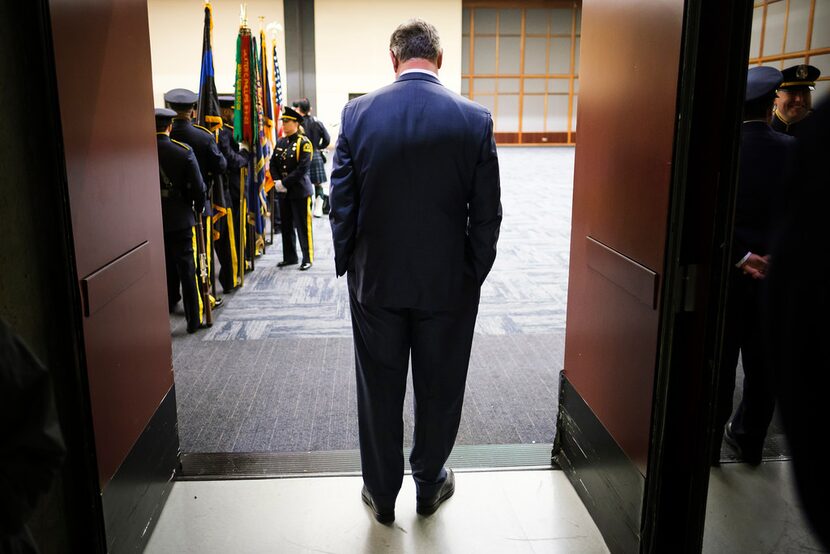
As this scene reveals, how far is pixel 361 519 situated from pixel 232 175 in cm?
388

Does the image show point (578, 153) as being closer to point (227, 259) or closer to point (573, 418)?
point (573, 418)

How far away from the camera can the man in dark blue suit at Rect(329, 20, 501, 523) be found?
2025 mm

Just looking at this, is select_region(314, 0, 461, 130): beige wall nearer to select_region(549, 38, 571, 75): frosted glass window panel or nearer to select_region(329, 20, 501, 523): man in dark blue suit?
select_region(549, 38, 571, 75): frosted glass window panel

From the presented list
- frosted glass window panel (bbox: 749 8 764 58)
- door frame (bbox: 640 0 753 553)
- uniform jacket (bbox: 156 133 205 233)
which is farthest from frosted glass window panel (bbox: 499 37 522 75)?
door frame (bbox: 640 0 753 553)

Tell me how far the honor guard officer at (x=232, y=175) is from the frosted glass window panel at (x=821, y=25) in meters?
5.81

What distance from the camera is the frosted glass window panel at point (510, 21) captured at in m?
17.6

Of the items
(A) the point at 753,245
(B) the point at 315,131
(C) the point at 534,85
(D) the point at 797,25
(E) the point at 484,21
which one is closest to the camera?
(A) the point at 753,245

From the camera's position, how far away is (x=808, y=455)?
0.76 meters

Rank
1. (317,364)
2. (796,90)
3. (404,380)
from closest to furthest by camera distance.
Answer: (404,380)
(796,90)
(317,364)

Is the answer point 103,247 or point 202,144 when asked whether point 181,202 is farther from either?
point 103,247

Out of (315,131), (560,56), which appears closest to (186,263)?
(315,131)

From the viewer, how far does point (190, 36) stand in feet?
50.0

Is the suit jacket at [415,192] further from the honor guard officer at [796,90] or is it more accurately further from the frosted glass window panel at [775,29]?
the frosted glass window panel at [775,29]

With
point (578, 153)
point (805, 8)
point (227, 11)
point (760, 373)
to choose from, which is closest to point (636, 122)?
point (578, 153)
